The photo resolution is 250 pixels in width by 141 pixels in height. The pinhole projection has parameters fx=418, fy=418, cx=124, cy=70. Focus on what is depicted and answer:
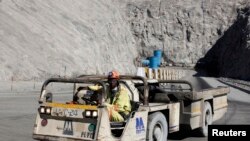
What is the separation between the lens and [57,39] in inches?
1630

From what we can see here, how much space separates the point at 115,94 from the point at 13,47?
2896cm

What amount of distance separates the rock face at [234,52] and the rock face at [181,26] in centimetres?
176

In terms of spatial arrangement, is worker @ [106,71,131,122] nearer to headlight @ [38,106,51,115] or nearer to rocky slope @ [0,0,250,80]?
headlight @ [38,106,51,115]

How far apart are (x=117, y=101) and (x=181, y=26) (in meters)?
71.7

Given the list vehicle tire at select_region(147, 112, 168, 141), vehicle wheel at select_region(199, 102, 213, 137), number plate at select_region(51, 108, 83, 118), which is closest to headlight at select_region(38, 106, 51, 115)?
number plate at select_region(51, 108, 83, 118)

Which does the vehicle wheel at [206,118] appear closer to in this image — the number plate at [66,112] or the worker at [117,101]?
the worker at [117,101]

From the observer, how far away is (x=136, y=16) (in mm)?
78500

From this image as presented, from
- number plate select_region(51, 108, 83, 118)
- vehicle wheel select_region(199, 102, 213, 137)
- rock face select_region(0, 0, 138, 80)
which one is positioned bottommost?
vehicle wheel select_region(199, 102, 213, 137)

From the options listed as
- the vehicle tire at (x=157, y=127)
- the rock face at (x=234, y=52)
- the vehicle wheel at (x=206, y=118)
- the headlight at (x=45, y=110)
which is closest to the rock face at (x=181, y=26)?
the rock face at (x=234, y=52)

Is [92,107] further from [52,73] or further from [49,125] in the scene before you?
[52,73]

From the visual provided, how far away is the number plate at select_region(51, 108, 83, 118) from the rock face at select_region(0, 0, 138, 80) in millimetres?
25406

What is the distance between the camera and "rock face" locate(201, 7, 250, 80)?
62531 mm

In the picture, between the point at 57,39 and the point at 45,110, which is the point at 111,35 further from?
the point at 45,110

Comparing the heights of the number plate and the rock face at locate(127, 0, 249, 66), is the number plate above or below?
below
